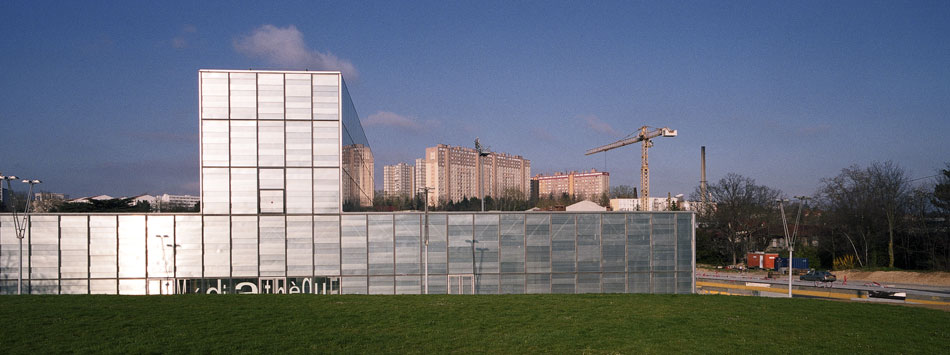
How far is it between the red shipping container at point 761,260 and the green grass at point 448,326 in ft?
165

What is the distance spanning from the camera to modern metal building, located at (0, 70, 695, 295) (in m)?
31.6

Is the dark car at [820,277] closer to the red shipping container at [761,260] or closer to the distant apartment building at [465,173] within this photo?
the red shipping container at [761,260]

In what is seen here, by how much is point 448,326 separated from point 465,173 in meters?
152

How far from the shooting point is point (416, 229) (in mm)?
33344

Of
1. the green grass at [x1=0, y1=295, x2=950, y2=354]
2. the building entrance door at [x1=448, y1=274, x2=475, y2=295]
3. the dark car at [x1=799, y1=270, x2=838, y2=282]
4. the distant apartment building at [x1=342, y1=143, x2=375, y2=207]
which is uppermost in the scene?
the distant apartment building at [x1=342, y1=143, x2=375, y2=207]

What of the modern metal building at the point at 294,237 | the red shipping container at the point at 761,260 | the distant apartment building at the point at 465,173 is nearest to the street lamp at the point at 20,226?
the modern metal building at the point at 294,237

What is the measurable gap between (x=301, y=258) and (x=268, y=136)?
7.48 metres

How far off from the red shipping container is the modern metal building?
138 ft

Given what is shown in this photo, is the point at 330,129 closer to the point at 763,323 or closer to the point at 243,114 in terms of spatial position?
the point at 243,114

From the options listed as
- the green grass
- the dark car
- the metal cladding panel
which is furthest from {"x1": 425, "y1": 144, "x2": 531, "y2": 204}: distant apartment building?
the green grass

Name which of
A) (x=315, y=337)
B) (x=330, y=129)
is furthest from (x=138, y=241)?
(x=315, y=337)

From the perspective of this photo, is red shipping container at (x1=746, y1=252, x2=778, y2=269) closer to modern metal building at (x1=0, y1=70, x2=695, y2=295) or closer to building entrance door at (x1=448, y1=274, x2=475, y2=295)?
modern metal building at (x1=0, y1=70, x2=695, y2=295)

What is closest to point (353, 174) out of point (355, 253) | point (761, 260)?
point (355, 253)

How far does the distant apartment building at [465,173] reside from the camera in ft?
520
